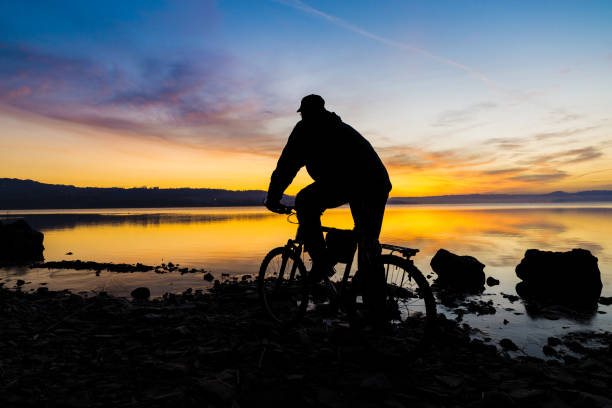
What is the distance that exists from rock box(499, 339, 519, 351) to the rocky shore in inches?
1.7

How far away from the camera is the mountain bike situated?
4.42 metres

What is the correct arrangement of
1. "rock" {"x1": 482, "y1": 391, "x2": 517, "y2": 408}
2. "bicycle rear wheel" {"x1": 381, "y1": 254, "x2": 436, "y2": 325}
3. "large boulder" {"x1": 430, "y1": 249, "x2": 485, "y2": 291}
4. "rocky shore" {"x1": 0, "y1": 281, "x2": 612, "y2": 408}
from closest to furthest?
1. "rock" {"x1": 482, "y1": 391, "x2": 517, "y2": 408}
2. "rocky shore" {"x1": 0, "y1": 281, "x2": 612, "y2": 408}
3. "bicycle rear wheel" {"x1": 381, "y1": 254, "x2": 436, "y2": 325}
4. "large boulder" {"x1": 430, "y1": 249, "x2": 485, "y2": 291}

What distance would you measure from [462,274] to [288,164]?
386 inches

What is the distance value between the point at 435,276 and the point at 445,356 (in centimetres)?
1003

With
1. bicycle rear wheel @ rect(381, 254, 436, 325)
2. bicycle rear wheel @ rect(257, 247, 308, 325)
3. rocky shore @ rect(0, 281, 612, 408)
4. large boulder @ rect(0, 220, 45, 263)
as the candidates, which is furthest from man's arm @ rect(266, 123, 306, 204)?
large boulder @ rect(0, 220, 45, 263)

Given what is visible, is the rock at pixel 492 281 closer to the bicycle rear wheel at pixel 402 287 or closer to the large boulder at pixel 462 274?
the large boulder at pixel 462 274

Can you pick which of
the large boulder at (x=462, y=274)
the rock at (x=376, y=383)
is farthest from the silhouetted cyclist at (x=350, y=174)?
the large boulder at (x=462, y=274)

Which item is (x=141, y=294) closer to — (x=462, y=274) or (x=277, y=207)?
(x=277, y=207)

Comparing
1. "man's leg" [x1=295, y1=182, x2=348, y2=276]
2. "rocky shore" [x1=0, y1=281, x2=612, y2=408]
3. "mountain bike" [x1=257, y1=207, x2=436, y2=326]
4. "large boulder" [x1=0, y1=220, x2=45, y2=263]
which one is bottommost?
"large boulder" [x1=0, y1=220, x2=45, y2=263]

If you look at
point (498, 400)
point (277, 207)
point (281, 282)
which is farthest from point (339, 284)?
point (498, 400)

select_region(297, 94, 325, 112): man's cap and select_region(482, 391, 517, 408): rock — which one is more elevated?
select_region(297, 94, 325, 112): man's cap

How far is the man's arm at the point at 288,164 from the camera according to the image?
5.26 meters

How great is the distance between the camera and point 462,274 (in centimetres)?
1238

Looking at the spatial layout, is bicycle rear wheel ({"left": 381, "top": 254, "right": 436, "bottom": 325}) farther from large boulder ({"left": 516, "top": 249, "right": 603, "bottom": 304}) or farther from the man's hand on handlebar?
large boulder ({"left": 516, "top": 249, "right": 603, "bottom": 304})
